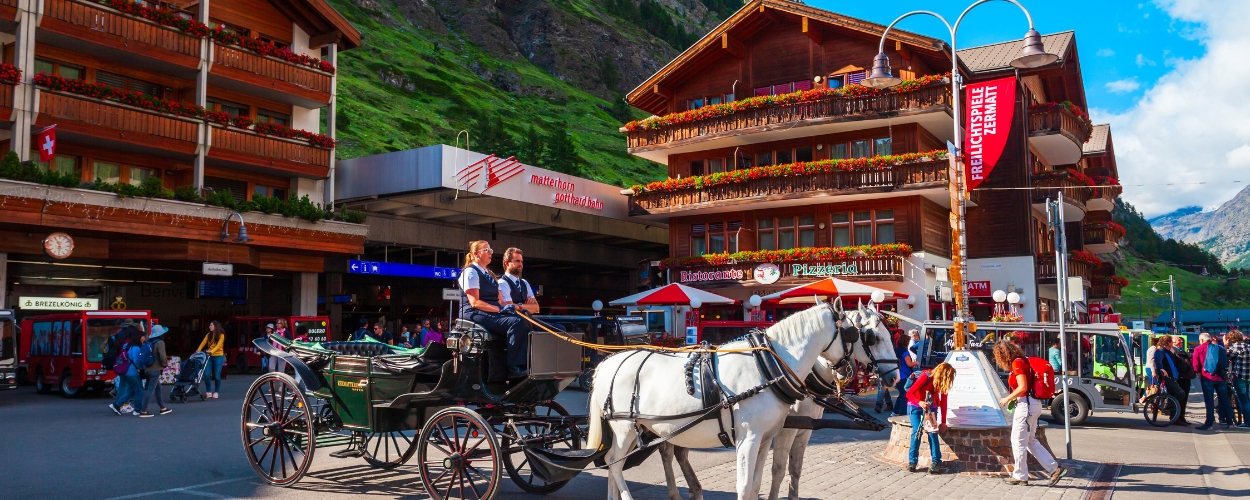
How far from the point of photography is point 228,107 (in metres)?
29.5

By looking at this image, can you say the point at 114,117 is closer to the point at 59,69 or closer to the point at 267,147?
the point at 59,69

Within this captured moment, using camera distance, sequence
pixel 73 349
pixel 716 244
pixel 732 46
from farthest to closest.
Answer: pixel 716 244 → pixel 732 46 → pixel 73 349

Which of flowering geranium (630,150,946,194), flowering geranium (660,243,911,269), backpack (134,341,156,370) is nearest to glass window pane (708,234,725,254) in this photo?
flowering geranium (660,243,911,269)

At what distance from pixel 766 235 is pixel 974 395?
23505mm

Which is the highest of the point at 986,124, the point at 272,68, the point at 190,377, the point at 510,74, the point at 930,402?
the point at 510,74

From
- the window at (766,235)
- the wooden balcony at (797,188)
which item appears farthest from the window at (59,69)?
the window at (766,235)

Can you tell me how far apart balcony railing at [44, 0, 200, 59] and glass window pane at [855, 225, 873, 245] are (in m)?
21.9

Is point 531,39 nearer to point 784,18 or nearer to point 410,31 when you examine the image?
point 410,31

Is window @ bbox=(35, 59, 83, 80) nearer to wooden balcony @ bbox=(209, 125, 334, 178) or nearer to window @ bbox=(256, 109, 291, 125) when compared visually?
wooden balcony @ bbox=(209, 125, 334, 178)

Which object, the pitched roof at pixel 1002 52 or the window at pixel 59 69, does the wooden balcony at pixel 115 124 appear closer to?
the window at pixel 59 69

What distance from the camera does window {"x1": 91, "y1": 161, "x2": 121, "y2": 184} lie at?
26.2 meters

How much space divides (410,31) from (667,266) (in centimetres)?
9372

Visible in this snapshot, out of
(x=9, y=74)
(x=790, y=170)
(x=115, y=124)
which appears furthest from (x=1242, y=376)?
(x=9, y=74)

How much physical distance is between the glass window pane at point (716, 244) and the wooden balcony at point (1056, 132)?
11912 millimetres
